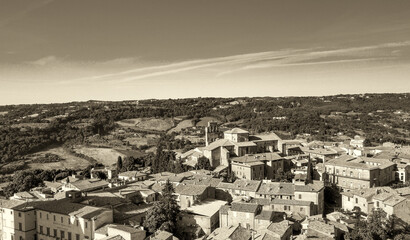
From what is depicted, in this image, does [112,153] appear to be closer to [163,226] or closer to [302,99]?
[163,226]

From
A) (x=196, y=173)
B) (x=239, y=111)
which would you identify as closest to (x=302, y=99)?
(x=239, y=111)

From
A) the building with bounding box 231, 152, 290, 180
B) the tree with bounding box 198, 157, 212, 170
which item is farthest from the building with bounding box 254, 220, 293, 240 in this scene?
the tree with bounding box 198, 157, 212, 170

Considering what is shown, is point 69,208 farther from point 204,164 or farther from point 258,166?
point 258,166

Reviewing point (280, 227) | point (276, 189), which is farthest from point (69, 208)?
point (276, 189)

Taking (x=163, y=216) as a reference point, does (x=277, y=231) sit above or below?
below

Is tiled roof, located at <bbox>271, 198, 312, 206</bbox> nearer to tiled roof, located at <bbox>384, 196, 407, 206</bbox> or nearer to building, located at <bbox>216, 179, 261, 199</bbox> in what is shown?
building, located at <bbox>216, 179, 261, 199</bbox>

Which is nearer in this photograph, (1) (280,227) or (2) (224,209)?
(1) (280,227)
